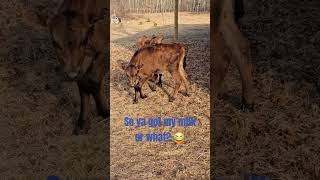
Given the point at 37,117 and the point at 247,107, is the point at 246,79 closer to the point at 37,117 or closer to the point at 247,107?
the point at 247,107

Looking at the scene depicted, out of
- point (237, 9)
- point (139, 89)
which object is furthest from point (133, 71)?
point (237, 9)

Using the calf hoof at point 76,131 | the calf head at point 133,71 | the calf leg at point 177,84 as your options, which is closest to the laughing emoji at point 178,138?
the calf leg at point 177,84

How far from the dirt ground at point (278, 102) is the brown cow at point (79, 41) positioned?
6.18 feet

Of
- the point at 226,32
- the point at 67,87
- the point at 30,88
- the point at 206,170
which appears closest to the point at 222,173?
the point at 206,170

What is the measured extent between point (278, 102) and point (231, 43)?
120 centimetres

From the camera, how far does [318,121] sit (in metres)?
5.13

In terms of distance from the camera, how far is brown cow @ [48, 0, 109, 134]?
13.7 ft

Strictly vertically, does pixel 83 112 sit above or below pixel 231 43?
below

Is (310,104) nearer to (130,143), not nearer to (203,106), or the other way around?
(203,106)

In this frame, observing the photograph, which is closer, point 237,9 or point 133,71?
point 237,9

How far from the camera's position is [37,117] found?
562cm

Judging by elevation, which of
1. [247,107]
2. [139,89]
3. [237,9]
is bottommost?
[247,107]

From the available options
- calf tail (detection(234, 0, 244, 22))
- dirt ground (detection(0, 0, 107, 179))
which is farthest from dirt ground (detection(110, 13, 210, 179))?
calf tail (detection(234, 0, 244, 22))

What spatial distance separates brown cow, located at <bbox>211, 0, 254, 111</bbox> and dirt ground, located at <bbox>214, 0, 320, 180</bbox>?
1.24ft
